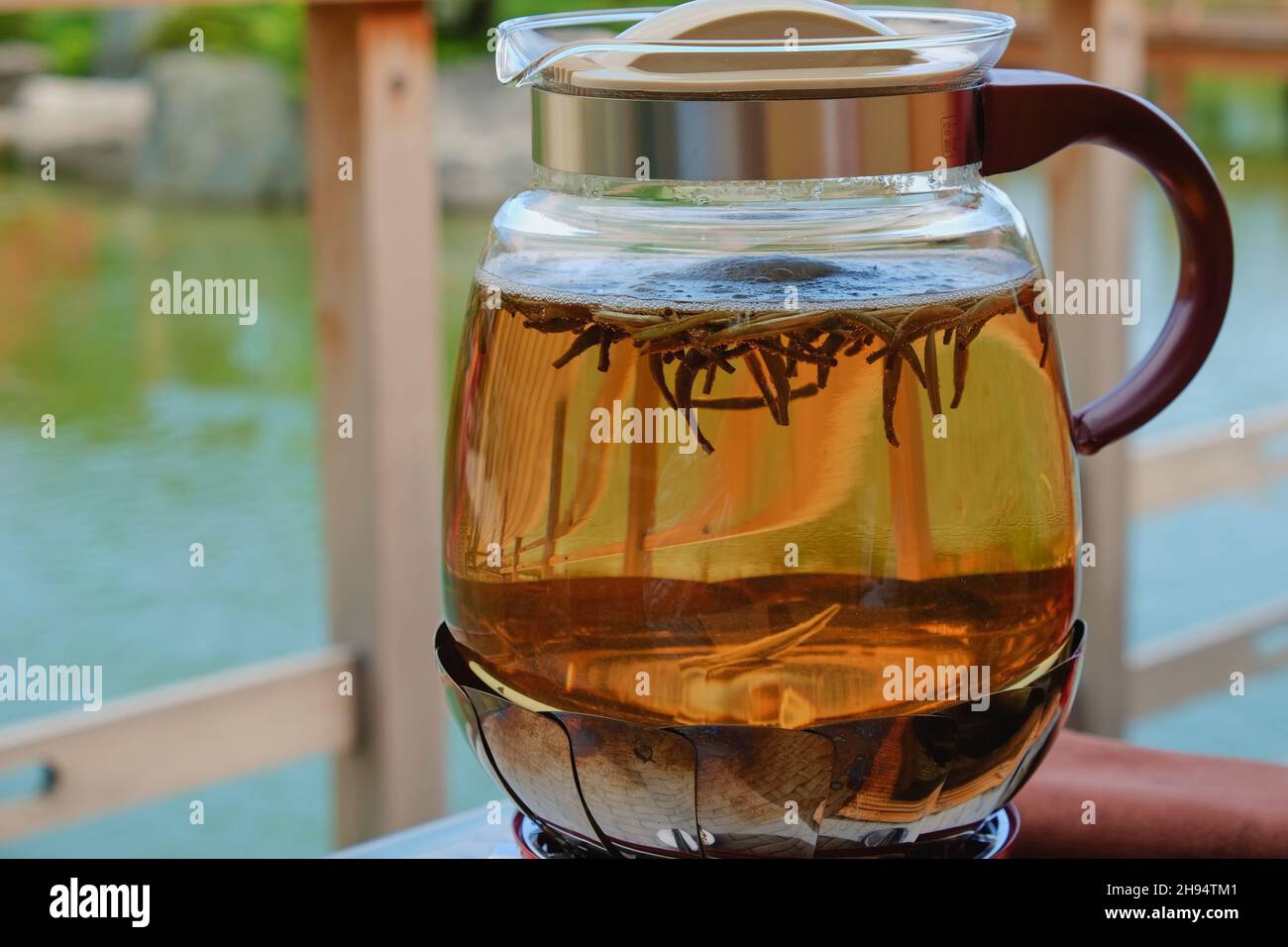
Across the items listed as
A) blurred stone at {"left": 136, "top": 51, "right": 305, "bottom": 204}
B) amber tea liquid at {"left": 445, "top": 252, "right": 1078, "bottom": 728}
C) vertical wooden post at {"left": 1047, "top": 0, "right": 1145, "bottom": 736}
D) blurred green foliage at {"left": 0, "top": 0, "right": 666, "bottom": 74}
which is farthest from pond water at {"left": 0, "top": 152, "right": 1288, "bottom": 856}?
amber tea liquid at {"left": 445, "top": 252, "right": 1078, "bottom": 728}

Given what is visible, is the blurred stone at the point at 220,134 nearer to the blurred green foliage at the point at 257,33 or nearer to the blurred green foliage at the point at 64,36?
the blurred green foliage at the point at 257,33

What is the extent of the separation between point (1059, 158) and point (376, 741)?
78 centimetres

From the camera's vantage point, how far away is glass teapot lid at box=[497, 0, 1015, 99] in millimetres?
413

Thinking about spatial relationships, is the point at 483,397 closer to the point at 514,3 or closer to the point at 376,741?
the point at 376,741

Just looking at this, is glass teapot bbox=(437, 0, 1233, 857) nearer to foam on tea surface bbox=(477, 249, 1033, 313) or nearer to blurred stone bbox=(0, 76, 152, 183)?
foam on tea surface bbox=(477, 249, 1033, 313)

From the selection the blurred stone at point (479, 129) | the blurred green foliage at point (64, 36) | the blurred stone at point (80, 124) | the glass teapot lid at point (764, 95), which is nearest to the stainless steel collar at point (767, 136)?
the glass teapot lid at point (764, 95)

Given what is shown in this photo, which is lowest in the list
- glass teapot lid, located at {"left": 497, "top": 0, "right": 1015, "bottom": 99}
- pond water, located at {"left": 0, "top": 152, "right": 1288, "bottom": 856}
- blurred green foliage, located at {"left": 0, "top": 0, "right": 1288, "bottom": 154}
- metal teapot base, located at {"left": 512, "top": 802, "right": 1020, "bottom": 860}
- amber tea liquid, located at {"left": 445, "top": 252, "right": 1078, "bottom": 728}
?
pond water, located at {"left": 0, "top": 152, "right": 1288, "bottom": 856}

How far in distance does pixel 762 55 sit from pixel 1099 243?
3.30ft

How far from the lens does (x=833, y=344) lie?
416 mm

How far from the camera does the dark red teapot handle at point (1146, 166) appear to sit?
454 mm

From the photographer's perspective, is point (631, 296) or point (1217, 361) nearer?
point (631, 296)

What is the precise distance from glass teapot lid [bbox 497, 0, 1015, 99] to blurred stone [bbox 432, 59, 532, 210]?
10.4 ft

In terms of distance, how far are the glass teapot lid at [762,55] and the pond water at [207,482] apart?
167 cm

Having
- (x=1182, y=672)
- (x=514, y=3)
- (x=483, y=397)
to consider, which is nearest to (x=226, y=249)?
(x=514, y=3)
